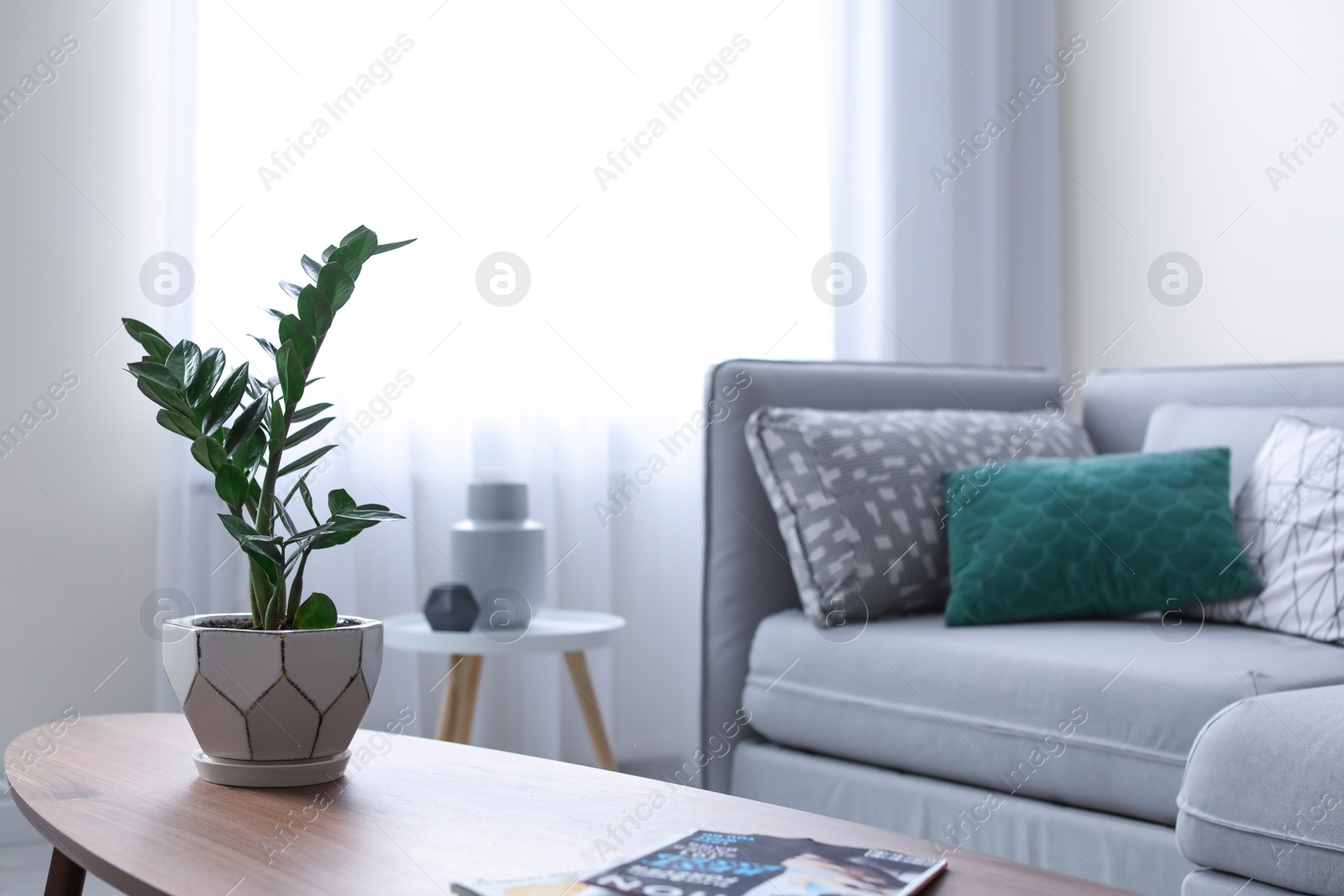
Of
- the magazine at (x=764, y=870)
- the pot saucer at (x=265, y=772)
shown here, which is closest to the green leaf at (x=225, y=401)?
the pot saucer at (x=265, y=772)

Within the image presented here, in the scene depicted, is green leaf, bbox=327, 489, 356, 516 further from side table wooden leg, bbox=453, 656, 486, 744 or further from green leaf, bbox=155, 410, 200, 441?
side table wooden leg, bbox=453, 656, 486, 744

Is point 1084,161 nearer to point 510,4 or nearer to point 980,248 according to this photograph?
point 980,248

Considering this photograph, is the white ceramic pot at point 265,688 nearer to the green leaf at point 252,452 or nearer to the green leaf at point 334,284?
the green leaf at point 252,452

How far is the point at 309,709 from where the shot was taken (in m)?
0.96

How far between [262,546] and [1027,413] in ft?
5.18

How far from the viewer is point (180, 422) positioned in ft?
3.28

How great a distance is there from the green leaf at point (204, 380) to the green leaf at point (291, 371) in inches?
2.0

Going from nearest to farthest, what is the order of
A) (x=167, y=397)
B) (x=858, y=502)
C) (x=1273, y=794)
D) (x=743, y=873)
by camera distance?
(x=743, y=873) → (x=167, y=397) → (x=1273, y=794) → (x=858, y=502)

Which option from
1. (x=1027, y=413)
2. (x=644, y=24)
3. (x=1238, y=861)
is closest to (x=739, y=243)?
(x=644, y=24)


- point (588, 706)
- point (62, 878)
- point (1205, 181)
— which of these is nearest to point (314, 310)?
point (62, 878)

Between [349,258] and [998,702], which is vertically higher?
[349,258]

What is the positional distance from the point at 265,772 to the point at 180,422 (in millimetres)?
297

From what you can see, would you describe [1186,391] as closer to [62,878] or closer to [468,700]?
[468,700]

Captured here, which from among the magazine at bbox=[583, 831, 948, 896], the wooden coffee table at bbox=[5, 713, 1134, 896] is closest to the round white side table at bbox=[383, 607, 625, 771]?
the wooden coffee table at bbox=[5, 713, 1134, 896]
